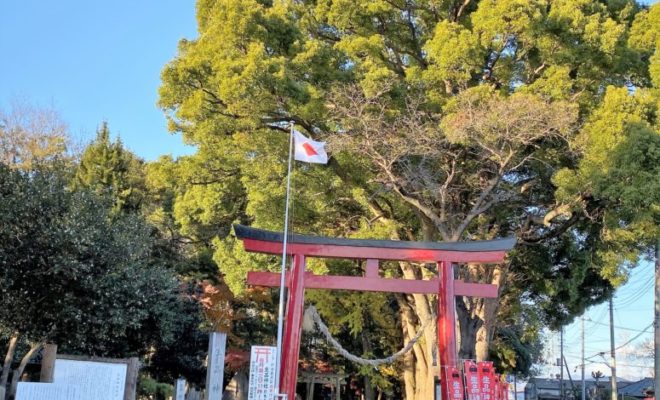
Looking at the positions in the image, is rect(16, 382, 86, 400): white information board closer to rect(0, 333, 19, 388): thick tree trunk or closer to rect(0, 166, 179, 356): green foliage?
rect(0, 166, 179, 356): green foliage

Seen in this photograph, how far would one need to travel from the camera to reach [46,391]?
22.6 feet

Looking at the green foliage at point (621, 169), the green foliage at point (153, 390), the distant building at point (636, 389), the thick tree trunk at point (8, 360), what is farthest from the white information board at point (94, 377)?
the distant building at point (636, 389)

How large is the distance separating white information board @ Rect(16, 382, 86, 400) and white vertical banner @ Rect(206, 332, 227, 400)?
2610 mm

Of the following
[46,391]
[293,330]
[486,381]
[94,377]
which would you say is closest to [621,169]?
[486,381]

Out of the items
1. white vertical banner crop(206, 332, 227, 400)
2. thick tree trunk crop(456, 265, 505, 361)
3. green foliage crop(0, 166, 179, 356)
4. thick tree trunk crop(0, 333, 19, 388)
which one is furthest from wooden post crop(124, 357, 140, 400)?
thick tree trunk crop(456, 265, 505, 361)

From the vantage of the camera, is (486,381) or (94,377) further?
(486,381)

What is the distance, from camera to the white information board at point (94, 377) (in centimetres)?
711

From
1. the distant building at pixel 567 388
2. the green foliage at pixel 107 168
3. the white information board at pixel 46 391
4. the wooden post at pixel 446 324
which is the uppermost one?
the green foliage at pixel 107 168

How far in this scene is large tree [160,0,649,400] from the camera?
1364 cm

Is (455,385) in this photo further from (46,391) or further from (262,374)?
(46,391)

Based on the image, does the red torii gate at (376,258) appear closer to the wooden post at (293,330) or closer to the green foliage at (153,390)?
the wooden post at (293,330)

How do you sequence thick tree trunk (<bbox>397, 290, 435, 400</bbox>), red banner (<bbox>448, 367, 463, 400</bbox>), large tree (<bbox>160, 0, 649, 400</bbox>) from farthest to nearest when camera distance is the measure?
1. thick tree trunk (<bbox>397, 290, 435, 400</bbox>)
2. large tree (<bbox>160, 0, 649, 400</bbox>)
3. red banner (<bbox>448, 367, 463, 400</bbox>)

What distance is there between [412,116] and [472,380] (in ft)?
19.9

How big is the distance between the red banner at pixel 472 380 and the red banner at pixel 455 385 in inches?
6.9
